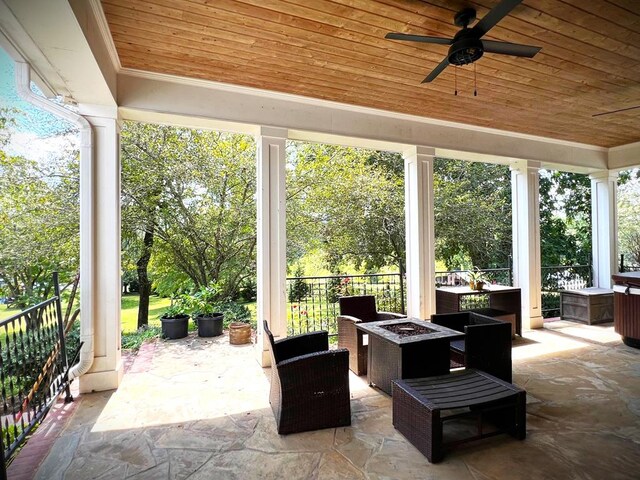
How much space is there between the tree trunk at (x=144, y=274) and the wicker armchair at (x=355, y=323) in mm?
3546

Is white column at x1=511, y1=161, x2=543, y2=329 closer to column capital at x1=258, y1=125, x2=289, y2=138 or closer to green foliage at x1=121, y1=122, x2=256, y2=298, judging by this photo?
column capital at x1=258, y1=125, x2=289, y2=138

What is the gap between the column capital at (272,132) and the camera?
3.72m

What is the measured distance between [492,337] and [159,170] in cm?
498

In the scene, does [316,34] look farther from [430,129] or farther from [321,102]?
[430,129]

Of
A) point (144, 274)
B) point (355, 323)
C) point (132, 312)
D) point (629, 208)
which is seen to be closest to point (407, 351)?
point (355, 323)

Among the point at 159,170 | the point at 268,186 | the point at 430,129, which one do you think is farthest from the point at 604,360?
the point at 159,170

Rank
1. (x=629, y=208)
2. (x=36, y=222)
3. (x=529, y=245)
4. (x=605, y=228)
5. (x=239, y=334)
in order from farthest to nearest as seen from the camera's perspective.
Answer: (x=629, y=208) → (x=605, y=228) → (x=529, y=245) → (x=239, y=334) → (x=36, y=222)

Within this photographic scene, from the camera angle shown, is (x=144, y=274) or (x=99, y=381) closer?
(x=99, y=381)

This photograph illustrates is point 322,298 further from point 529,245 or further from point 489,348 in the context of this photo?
point 529,245

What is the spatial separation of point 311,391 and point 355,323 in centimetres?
102

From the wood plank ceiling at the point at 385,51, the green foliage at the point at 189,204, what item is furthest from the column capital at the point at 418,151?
the green foliage at the point at 189,204

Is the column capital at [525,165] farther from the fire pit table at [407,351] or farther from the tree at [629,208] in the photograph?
the tree at [629,208]

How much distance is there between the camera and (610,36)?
9.04ft

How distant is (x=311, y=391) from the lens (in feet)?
7.79
